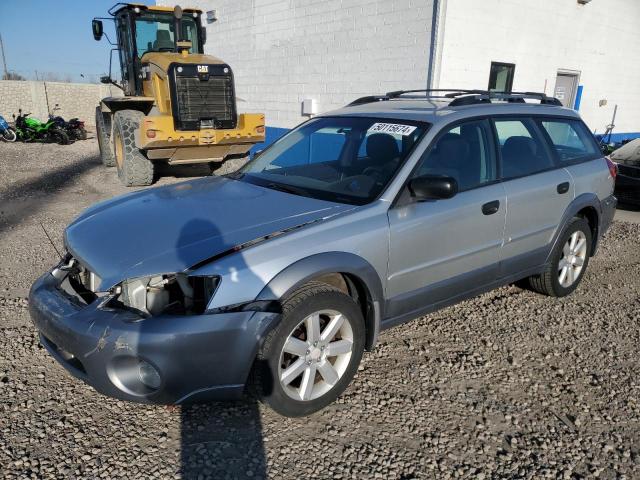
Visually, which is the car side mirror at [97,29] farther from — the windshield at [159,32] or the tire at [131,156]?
the tire at [131,156]

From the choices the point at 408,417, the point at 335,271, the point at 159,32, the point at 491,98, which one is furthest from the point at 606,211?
the point at 159,32

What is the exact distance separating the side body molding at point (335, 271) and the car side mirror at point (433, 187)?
0.55 meters

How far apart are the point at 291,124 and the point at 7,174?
6172 mm

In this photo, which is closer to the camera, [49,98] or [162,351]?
[162,351]

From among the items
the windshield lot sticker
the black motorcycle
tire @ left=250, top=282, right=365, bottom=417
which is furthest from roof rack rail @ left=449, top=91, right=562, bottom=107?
the black motorcycle

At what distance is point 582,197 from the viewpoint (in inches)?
168

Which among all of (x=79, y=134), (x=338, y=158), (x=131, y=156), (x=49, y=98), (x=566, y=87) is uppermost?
(x=566, y=87)

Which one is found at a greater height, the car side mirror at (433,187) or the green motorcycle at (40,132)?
the car side mirror at (433,187)

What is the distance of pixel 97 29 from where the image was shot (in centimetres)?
946

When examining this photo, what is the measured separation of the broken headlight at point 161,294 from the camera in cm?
243

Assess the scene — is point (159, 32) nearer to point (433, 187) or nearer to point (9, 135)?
point (433, 187)

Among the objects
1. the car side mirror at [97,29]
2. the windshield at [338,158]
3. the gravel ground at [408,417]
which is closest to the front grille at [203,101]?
the car side mirror at [97,29]

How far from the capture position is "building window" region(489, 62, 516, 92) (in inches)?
365

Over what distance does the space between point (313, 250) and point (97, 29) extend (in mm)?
8940
